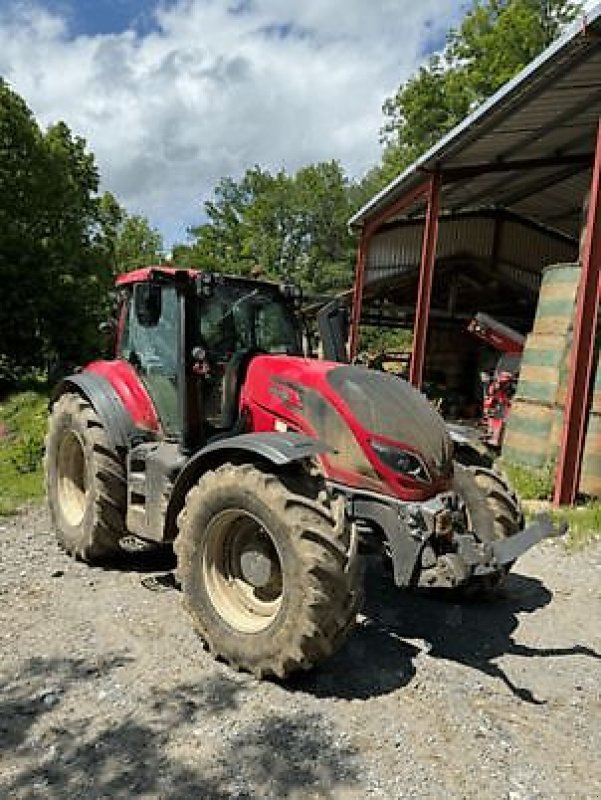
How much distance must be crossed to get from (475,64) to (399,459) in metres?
31.8

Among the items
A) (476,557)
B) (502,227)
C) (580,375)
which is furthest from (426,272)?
(476,557)

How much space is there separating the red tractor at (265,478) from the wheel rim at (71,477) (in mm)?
331

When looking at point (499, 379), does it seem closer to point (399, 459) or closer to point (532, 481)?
point (532, 481)

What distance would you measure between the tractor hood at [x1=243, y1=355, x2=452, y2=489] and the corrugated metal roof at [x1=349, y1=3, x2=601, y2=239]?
493 cm

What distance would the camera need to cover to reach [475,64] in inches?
1248

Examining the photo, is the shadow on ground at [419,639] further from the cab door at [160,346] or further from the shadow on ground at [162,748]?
the cab door at [160,346]

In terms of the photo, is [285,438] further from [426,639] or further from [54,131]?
[54,131]

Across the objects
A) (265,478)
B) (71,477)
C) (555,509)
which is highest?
(265,478)

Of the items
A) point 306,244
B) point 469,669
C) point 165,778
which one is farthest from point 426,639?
point 306,244

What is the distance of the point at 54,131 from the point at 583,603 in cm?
1984

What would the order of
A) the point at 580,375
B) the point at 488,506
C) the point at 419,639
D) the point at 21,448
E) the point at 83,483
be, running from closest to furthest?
1. the point at 419,639
2. the point at 488,506
3. the point at 83,483
4. the point at 580,375
5. the point at 21,448

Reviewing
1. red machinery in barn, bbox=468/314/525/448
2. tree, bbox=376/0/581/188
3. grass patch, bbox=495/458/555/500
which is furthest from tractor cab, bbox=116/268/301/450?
tree, bbox=376/0/581/188

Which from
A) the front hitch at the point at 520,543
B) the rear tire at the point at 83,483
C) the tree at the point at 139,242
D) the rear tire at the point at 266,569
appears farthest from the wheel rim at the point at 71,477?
the tree at the point at 139,242

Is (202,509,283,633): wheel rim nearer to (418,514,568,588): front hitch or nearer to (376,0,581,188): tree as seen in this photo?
(418,514,568,588): front hitch
